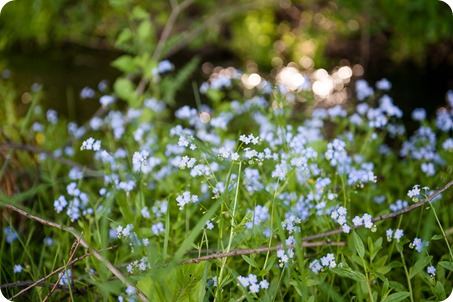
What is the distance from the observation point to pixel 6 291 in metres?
1.99

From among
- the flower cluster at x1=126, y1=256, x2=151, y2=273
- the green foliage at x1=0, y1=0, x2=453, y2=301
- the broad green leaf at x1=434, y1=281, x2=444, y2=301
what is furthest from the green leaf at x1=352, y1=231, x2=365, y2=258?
the flower cluster at x1=126, y1=256, x2=151, y2=273

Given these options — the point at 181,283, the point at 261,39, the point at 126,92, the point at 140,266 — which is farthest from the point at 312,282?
the point at 261,39

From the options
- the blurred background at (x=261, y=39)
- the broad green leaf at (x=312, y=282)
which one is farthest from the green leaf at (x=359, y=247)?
the blurred background at (x=261, y=39)

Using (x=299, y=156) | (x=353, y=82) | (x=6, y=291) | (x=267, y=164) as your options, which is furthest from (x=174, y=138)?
(x=353, y=82)

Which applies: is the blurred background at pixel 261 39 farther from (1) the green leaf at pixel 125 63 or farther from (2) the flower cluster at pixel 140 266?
(2) the flower cluster at pixel 140 266

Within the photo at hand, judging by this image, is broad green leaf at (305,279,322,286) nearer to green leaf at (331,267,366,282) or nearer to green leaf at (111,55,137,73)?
green leaf at (331,267,366,282)

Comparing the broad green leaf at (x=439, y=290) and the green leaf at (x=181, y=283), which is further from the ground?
the green leaf at (x=181, y=283)

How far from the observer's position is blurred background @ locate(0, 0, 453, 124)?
655cm

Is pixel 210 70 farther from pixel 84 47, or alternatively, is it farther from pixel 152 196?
pixel 152 196

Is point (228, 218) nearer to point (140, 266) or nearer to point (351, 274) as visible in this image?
point (140, 266)

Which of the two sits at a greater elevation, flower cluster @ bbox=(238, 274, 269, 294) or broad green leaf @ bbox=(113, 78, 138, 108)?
flower cluster @ bbox=(238, 274, 269, 294)

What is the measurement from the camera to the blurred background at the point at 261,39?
6555 mm

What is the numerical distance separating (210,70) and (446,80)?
2.82 meters

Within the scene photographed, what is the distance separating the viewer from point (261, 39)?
7.47 metres
